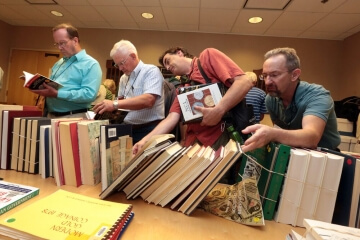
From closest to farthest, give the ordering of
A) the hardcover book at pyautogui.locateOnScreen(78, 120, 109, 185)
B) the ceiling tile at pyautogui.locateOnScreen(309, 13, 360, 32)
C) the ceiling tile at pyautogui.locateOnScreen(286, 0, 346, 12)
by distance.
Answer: the hardcover book at pyautogui.locateOnScreen(78, 120, 109, 185) → the ceiling tile at pyautogui.locateOnScreen(286, 0, 346, 12) → the ceiling tile at pyautogui.locateOnScreen(309, 13, 360, 32)

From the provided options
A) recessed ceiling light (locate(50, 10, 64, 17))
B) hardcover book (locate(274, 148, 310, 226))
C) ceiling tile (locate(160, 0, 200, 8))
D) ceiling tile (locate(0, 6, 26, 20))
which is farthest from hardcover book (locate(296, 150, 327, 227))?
ceiling tile (locate(0, 6, 26, 20))

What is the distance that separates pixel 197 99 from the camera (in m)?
1.17

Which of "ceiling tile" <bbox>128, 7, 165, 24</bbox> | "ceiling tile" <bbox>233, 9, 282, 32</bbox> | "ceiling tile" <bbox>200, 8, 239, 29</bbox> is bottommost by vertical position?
"ceiling tile" <bbox>128, 7, 165, 24</bbox>

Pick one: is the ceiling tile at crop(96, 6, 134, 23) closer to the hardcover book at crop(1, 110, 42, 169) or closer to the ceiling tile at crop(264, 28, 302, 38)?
the ceiling tile at crop(264, 28, 302, 38)

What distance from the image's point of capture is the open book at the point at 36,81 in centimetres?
134

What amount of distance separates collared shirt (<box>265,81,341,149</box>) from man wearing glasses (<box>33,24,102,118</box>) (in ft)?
3.68

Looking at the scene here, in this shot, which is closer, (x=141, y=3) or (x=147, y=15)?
(x=141, y=3)

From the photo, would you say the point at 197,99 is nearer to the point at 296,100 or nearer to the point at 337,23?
the point at 296,100

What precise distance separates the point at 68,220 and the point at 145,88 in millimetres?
954

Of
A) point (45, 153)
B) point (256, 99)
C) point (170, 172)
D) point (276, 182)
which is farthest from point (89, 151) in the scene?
point (256, 99)

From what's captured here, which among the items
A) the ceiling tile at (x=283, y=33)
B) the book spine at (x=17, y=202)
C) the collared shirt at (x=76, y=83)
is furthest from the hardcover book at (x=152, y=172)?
the ceiling tile at (x=283, y=33)

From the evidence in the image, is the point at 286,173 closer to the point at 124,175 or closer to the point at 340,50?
the point at 124,175

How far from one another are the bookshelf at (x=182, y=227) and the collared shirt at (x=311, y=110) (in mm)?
533

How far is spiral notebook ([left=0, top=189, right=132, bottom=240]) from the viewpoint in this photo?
53cm
